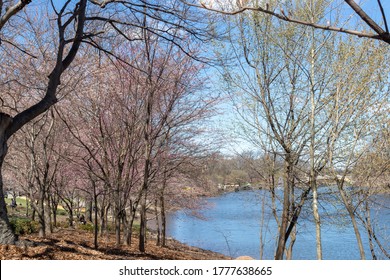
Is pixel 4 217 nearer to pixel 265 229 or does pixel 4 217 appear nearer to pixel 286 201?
pixel 286 201

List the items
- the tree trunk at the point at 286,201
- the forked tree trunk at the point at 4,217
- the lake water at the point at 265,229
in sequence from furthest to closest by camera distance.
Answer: the lake water at the point at 265,229, the tree trunk at the point at 286,201, the forked tree trunk at the point at 4,217

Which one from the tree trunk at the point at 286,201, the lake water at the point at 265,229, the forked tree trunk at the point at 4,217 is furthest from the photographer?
the lake water at the point at 265,229

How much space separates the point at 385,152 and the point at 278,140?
7.04ft

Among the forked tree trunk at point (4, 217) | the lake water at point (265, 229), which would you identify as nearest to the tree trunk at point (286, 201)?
the lake water at point (265, 229)

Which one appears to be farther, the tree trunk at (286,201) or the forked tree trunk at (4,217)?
the tree trunk at (286,201)

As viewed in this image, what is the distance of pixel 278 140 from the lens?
880 cm

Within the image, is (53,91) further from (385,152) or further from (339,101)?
(385,152)

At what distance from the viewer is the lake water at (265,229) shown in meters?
10.4

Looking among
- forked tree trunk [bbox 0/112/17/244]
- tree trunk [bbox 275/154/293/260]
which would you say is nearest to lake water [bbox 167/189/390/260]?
tree trunk [bbox 275/154/293/260]

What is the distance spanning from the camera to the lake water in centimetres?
1040

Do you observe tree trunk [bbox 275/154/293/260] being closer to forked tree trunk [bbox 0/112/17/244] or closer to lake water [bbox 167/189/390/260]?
lake water [bbox 167/189/390/260]

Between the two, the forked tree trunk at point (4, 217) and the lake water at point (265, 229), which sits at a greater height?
the forked tree trunk at point (4, 217)

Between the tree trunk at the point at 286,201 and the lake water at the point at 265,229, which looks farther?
the lake water at the point at 265,229

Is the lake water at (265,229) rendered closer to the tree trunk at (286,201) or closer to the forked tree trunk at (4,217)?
the tree trunk at (286,201)
